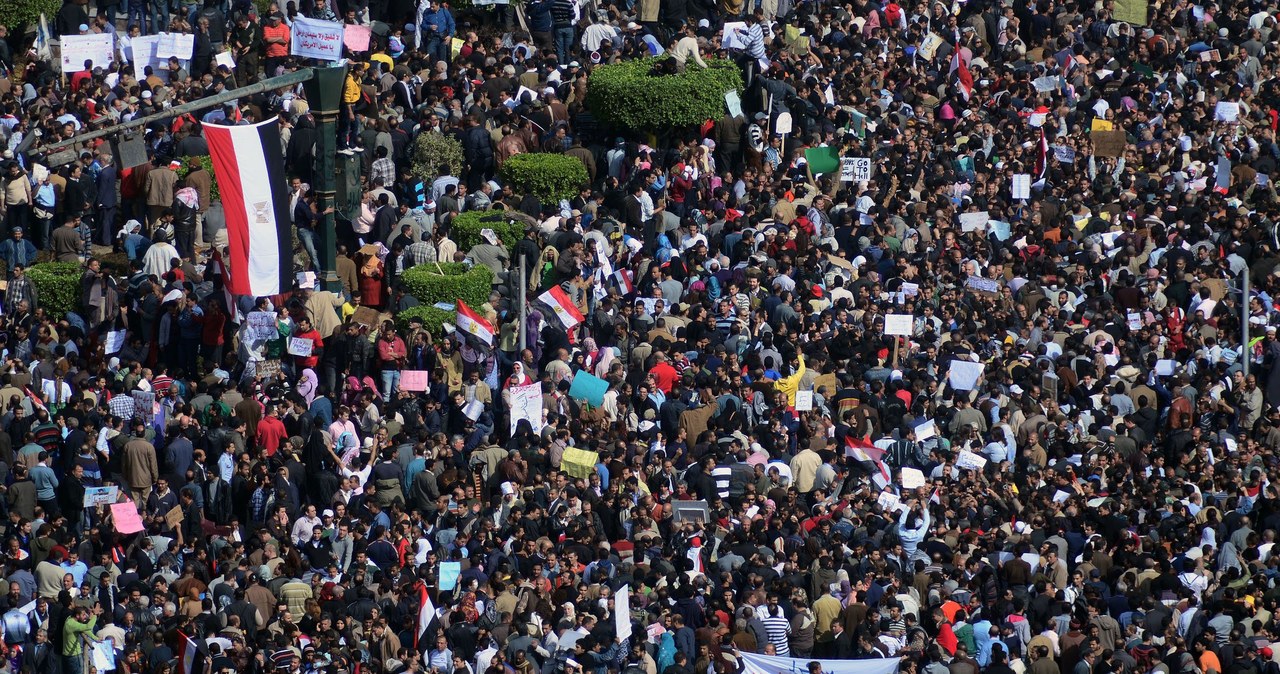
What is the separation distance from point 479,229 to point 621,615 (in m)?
9.14

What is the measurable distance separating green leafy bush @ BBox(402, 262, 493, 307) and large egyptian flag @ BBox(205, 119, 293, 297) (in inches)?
133

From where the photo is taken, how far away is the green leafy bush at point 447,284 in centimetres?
3356

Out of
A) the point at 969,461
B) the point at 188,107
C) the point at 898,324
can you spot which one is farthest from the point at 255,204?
the point at 969,461

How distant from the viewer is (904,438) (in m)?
31.7

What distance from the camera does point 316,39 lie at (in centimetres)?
3747

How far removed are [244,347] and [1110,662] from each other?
1094 cm

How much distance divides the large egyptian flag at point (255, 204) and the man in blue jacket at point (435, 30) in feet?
29.8

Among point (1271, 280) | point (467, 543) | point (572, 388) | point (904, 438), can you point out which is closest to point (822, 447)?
point (904, 438)

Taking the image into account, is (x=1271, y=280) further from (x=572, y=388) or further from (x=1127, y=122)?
(x=572, y=388)

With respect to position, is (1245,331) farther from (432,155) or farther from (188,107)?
(188,107)

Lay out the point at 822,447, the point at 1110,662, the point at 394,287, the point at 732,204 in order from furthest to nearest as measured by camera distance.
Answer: the point at 732,204, the point at 394,287, the point at 822,447, the point at 1110,662

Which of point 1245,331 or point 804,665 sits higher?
point 1245,331

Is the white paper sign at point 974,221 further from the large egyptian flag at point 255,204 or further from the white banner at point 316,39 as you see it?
the large egyptian flag at point 255,204

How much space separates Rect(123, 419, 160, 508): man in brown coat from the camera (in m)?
29.5
